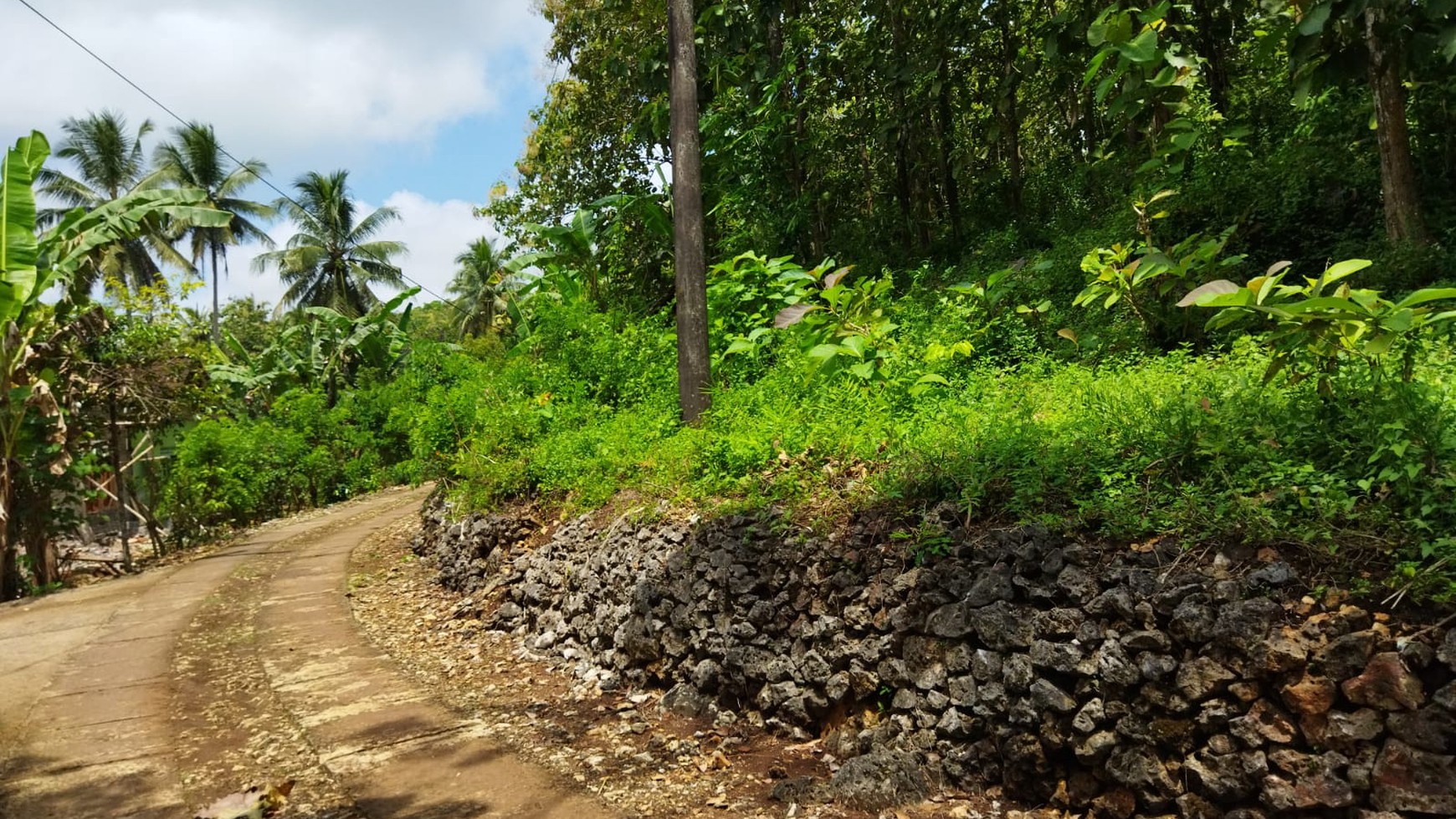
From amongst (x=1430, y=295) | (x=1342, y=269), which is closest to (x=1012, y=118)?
(x=1342, y=269)

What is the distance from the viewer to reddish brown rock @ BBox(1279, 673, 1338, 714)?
107 inches

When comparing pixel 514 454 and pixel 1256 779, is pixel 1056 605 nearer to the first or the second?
pixel 1256 779

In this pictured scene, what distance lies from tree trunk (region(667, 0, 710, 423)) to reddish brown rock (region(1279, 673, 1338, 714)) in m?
5.04

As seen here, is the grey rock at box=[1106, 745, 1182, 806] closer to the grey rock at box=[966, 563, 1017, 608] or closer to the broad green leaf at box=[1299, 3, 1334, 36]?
the grey rock at box=[966, 563, 1017, 608]

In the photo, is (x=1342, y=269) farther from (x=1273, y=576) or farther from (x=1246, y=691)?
(x=1246, y=691)

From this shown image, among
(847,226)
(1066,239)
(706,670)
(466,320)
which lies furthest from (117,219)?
(466,320)

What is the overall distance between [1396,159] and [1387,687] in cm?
466

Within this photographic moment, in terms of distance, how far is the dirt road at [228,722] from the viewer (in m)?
4.17

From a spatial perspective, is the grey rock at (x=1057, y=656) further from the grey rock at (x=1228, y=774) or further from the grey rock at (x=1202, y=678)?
the grey rock at (x=1228, y=774)

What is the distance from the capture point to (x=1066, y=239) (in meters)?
8.27

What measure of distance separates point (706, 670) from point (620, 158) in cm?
1240

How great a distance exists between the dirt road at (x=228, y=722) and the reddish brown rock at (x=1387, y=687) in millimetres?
3076

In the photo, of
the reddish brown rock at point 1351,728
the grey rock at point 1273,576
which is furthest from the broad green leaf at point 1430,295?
the reddish brown rock at point 1351,728

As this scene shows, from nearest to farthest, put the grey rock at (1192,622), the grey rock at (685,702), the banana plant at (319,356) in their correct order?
the grey rock at (1192,622)
the grey rock at (685,702)
the banana plant at (319,356)
